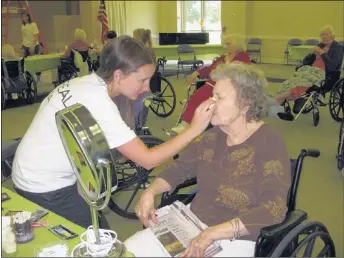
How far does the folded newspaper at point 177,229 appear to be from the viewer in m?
1.27

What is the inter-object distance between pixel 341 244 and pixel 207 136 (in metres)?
1.20

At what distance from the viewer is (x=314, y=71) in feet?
16.0

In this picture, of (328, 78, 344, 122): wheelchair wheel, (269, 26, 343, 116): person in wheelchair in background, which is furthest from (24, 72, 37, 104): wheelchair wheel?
(328, 78, 344, 122): wheelchair wheel

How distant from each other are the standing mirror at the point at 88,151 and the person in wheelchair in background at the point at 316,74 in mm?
3870

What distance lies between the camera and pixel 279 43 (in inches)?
422

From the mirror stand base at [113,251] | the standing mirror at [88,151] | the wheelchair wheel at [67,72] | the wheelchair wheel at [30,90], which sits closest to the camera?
the standing mirror at [88,151]

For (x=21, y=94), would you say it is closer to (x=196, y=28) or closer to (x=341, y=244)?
(x=341, y=244)

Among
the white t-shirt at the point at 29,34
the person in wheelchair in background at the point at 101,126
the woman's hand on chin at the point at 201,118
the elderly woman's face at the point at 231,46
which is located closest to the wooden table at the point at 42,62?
the white t-shirt at the point at 29,34

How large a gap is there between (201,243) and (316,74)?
3982 mm

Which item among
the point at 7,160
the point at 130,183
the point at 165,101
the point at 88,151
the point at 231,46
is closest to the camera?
the point at 88,151

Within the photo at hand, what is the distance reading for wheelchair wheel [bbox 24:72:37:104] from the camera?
6.27m

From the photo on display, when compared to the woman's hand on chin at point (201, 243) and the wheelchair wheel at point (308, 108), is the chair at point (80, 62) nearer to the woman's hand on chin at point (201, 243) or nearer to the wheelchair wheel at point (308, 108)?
the wheelchair wheel at point (308, 108)

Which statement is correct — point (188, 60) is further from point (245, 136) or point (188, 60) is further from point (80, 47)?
point (245, 136)

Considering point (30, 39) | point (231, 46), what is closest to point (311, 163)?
point (231, 46)
